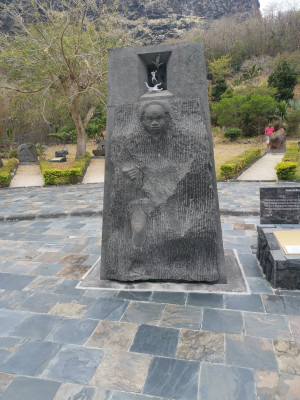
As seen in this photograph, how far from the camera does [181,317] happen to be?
2855 mm

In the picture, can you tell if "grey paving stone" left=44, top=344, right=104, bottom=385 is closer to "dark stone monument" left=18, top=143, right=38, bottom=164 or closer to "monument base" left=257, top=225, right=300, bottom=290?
"monument base" left=257, top=225, right=300, bottom=290

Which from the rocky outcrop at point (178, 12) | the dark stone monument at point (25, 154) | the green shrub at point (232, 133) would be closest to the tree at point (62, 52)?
the dark stone monument at point (25, 154)

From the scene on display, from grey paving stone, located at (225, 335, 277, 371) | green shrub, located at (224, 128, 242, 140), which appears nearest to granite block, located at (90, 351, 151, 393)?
grey paving stone, located at (225, 335, 277, 371)

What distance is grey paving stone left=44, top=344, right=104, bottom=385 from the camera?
2.20 metres

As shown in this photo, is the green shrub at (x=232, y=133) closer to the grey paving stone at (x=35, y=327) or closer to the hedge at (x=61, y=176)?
the hedge at (x=61, y=176)

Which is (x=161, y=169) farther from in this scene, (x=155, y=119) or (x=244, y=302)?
(x=244, y=302)

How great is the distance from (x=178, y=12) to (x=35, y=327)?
65.6 meters

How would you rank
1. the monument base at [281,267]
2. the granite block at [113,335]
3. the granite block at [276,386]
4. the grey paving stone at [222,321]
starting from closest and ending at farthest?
the granite block at [276,386] → the granite block at [113,335] → the grey paving stone at [222,321] → the monument base at [281,267]

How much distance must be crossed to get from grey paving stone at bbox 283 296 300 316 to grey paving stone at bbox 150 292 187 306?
100 cm

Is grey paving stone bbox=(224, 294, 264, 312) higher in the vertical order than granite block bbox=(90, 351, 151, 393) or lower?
higher

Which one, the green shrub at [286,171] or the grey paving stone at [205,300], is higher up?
the green shrub at [286,171]

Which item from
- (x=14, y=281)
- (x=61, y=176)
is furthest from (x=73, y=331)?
(x=61, y=176)

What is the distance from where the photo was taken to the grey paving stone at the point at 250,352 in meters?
2.25

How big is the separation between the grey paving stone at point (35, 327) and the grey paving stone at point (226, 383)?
4.67 feet
